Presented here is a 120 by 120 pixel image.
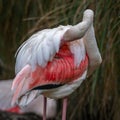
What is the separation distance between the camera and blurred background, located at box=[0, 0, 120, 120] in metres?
2.26

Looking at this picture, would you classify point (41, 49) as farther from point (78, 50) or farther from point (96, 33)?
point (96, 33)

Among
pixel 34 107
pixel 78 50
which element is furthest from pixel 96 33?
pixel 78 50

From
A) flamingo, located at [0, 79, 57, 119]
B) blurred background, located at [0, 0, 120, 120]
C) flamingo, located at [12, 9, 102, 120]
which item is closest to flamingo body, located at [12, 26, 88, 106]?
flamingo, located at [12, 9, 102, 120]

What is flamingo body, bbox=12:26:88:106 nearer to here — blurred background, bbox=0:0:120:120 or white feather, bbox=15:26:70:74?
white feather, bbox=15:26:70:74

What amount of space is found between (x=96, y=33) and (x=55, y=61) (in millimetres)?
755

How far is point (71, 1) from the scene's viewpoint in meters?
2.41

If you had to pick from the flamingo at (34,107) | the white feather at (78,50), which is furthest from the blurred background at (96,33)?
the white feather at (78,50)

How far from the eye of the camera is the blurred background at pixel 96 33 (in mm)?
2264

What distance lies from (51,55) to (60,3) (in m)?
0.92

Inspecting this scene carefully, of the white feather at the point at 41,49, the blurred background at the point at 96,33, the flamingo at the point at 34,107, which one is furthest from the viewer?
Answer: the flamingo at the point at 34,107

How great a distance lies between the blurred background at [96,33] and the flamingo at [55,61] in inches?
25.7

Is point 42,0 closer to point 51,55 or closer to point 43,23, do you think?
point 43,23

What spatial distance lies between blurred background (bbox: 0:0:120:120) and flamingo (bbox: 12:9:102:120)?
65cm

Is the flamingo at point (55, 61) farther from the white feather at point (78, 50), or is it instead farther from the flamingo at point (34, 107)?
the flamingo at point (34, 107)
